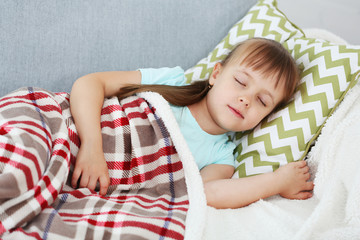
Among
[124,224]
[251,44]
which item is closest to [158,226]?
[124,224]

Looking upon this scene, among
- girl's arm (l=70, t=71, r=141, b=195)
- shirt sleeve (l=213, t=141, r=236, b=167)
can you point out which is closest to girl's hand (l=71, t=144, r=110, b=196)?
girl's arm (l=70, t=71, r=141, b=195)

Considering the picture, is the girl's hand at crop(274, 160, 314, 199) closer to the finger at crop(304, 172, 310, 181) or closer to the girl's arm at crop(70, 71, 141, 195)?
the finger at crop(304, 172, 310, 181)

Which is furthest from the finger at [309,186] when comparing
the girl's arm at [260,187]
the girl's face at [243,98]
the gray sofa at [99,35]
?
the gray sofa at [99,35]

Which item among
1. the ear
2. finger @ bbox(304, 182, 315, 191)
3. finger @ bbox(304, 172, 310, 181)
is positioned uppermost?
the ear

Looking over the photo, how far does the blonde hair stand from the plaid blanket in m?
0.06

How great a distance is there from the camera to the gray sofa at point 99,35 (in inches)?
41.0

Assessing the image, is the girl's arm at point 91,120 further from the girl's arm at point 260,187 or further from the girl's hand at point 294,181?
the girl's hand at point 294,181

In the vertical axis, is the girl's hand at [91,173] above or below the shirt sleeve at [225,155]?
above

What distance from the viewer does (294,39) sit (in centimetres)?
110

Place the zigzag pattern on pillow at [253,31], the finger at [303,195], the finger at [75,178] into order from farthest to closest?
the zigzag pattern on pillow at [253,31], the finger at [303,195], the finger at [75,178]

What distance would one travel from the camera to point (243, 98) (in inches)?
35.5

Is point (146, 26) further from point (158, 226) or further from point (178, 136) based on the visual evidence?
point (158, 226)

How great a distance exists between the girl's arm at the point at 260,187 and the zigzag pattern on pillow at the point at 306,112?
0.05 m

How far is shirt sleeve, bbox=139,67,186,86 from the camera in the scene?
1.05 meters
